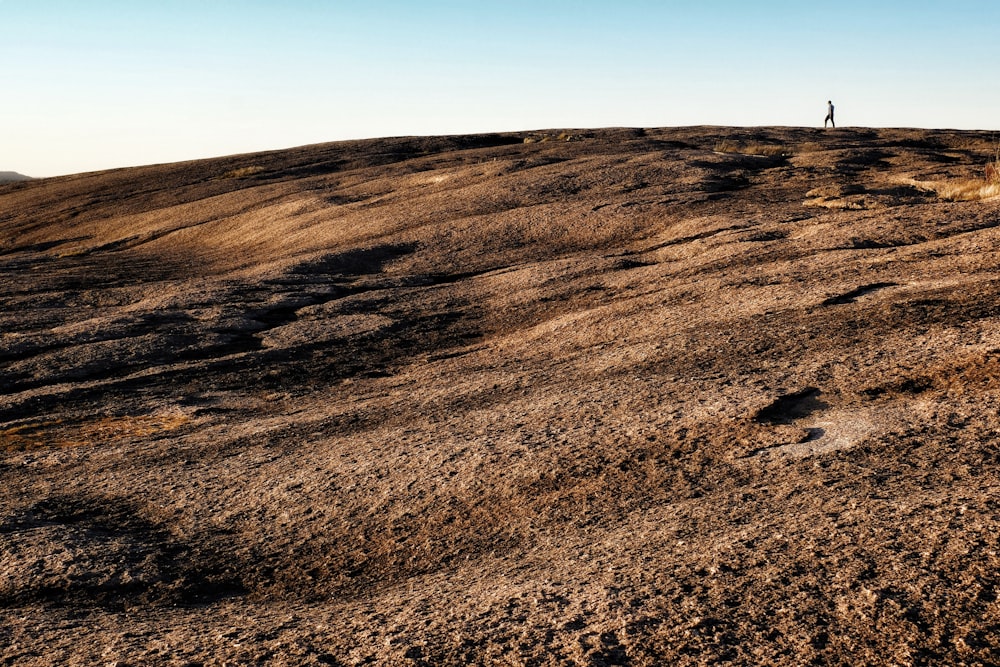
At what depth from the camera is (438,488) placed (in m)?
5.84

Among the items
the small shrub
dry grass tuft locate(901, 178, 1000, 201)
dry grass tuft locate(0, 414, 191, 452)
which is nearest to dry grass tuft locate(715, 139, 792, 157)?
dry grass tuft locate(901, 178, 1000, 201)

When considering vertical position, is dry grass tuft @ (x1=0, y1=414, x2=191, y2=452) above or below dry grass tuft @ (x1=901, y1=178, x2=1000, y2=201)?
below

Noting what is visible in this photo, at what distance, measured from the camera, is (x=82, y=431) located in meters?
8.02

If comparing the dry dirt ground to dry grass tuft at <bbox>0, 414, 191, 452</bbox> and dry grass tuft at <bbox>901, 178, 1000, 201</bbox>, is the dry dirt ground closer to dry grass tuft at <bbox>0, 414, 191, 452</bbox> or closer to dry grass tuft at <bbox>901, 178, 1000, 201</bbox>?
dry grass tuft at <bbox>0, 414, 191, 452</bbox>

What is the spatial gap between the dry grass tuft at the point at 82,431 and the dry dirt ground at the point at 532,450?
0.05m

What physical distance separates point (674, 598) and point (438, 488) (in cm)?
209

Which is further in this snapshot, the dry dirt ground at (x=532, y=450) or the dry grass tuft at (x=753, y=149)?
the dry grass tuft at (x=753, y=149)

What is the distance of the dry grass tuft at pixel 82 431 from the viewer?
769 centimetres

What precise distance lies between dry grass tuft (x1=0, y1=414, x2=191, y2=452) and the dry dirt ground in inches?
2.1

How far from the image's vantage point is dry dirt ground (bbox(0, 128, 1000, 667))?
411cm

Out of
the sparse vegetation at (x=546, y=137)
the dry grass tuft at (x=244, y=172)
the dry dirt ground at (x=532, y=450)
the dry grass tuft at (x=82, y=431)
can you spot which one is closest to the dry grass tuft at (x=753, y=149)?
the dry dirt ground at (x=532, y=450)

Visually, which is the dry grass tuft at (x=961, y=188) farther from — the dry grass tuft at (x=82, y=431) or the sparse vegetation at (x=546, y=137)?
the sparse vegetation at (x=546, y=137)

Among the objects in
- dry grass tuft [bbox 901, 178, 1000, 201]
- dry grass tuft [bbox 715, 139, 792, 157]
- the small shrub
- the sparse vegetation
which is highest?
the sparse vegetation

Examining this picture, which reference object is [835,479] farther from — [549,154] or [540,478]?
[549,154]
